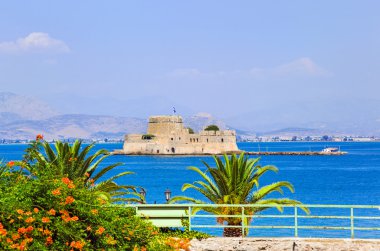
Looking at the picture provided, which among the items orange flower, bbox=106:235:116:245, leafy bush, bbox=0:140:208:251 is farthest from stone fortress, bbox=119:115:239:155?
orange flower, bbox=106:235:116:245

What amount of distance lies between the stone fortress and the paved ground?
121808mm

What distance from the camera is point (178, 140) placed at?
463ft

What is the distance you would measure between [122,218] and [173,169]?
97.8 meters

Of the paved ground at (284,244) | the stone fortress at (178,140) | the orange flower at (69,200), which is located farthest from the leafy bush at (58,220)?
the stone fortress at (178,140)

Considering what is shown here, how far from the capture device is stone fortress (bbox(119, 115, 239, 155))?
137m

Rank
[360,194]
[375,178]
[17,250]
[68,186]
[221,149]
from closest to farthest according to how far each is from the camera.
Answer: [17,250] < [68,186] < [360,194] < [375,178] < [221,149]

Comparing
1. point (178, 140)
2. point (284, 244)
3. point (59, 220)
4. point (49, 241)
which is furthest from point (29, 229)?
point (178, 140)

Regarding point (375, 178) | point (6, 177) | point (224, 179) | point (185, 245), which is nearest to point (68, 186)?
point (6, 177)

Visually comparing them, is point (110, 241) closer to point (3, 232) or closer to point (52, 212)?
point (52, 212)

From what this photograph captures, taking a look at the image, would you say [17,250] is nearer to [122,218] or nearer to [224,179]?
[122,218]

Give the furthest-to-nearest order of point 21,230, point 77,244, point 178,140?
point 178,140, point 77,244, point 21,230

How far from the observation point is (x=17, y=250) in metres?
8.85

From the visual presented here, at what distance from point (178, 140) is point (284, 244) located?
422 ft

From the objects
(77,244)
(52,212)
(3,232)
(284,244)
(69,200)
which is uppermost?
(69,200)
